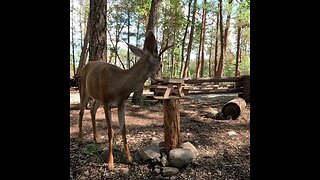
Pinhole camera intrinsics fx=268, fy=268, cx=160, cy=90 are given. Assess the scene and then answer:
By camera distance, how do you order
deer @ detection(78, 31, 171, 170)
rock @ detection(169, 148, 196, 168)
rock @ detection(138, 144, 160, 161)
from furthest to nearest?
rock @ detection(138, 144, 160, 161) → rock @ detection(169, 148, 196, 168) → deer @ detection(78, 31, 171, 170)

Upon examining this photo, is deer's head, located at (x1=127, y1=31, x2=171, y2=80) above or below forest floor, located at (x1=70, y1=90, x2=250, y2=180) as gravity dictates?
above

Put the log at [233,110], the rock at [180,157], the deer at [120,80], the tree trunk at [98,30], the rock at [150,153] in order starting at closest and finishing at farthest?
the deer at [120,80], the rock at [180,157], the rock at [150,153], the tree trunk at [98,30], the log at [233,110]

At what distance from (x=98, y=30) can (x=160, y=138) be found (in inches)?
115

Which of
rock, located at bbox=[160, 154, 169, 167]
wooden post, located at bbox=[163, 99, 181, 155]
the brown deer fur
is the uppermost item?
the brown deer fur

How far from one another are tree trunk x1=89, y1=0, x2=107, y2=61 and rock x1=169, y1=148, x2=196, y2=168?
131 inches

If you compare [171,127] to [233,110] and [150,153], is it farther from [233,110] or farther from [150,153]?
[233,110]

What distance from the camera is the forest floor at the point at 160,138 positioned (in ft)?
10.7

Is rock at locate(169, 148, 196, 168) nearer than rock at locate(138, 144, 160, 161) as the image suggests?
Yes

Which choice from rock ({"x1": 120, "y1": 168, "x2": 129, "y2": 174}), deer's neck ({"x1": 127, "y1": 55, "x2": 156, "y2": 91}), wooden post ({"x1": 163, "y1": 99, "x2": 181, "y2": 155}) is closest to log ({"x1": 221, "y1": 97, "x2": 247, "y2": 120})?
wooden post ({"x1": 163, "y1": 99, "x2": 181, "y2": 155})

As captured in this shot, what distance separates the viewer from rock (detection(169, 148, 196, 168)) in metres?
3.40

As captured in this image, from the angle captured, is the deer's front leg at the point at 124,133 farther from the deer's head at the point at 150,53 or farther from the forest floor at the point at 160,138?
the deer's head at the point at 150,53

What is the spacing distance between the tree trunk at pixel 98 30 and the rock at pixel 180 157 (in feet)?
10.9

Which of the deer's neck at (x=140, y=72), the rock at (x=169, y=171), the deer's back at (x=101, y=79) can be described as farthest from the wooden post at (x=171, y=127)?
the deer's back at (x=101, y=79)

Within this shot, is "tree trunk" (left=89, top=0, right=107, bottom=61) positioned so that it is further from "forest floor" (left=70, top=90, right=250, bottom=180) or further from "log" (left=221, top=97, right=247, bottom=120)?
"log" (left=221, top=97, right=247, bottom=120)
